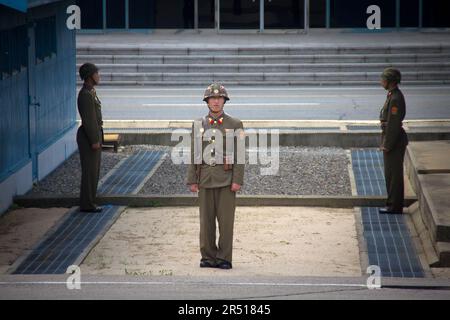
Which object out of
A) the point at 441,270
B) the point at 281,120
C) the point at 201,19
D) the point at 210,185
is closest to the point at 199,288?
the point at 210,185

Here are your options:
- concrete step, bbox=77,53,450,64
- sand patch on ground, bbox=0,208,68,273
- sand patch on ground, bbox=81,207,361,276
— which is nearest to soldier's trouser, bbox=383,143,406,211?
sand patch on ground, bbox=81,207,361,276

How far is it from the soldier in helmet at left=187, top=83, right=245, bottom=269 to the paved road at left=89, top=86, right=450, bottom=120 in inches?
503

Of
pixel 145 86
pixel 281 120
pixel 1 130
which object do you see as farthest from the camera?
pixel 145 86

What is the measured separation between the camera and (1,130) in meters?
16.2

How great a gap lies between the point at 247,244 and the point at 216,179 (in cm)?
146

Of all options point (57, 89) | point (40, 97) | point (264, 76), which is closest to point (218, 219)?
point (40, 97)

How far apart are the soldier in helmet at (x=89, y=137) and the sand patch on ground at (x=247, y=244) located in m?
0.53

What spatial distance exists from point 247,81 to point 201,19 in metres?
7.75

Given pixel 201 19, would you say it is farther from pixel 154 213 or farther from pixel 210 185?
pixel 210 185

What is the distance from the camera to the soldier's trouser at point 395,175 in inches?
619

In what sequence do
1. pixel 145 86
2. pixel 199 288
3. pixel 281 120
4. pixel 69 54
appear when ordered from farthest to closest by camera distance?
1. pixel 145 86
2. pixel 281 120
3. pixel 69 54
4. pixel 199 288

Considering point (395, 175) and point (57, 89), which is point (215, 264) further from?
point (57, 89)

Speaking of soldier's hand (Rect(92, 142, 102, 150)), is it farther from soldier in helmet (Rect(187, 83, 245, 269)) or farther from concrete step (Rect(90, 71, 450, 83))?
concrete step (Rect(90, 71, 450, 83))

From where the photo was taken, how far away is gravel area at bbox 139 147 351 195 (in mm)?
17656
